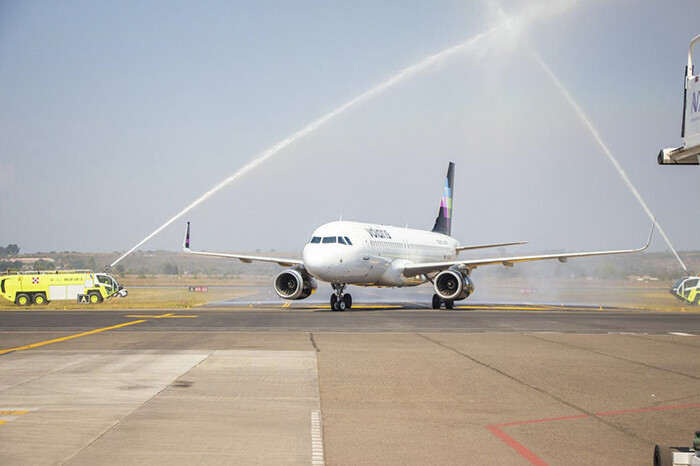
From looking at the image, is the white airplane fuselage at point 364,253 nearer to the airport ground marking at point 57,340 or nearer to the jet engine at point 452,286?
the jet engine at point 452,286

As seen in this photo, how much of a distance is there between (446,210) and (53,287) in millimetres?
26479

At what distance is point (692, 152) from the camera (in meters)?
6.66

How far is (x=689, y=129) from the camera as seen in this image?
6758 millimetres

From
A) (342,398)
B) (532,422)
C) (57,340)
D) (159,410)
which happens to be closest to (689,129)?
(532,422)

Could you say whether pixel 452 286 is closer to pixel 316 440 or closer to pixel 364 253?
pixel 364 253

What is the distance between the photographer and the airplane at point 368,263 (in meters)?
36.8

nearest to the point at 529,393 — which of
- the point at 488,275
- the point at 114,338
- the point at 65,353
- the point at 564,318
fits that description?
the point at 65,353

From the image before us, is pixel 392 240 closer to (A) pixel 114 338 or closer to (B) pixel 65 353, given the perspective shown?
(A) pixel 114 338

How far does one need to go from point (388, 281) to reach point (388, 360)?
2555 centimetres

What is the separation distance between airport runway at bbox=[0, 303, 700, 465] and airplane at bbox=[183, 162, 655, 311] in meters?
14.0

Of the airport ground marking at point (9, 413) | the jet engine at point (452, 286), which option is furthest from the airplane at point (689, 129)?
the jet engine at point (452, 286)

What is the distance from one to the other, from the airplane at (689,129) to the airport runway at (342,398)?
3.10 m

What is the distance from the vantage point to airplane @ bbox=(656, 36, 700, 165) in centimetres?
661

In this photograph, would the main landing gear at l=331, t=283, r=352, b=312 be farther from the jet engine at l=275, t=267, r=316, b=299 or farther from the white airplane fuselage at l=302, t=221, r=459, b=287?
the jet engine at l=275, t=267, r=316, b=299
